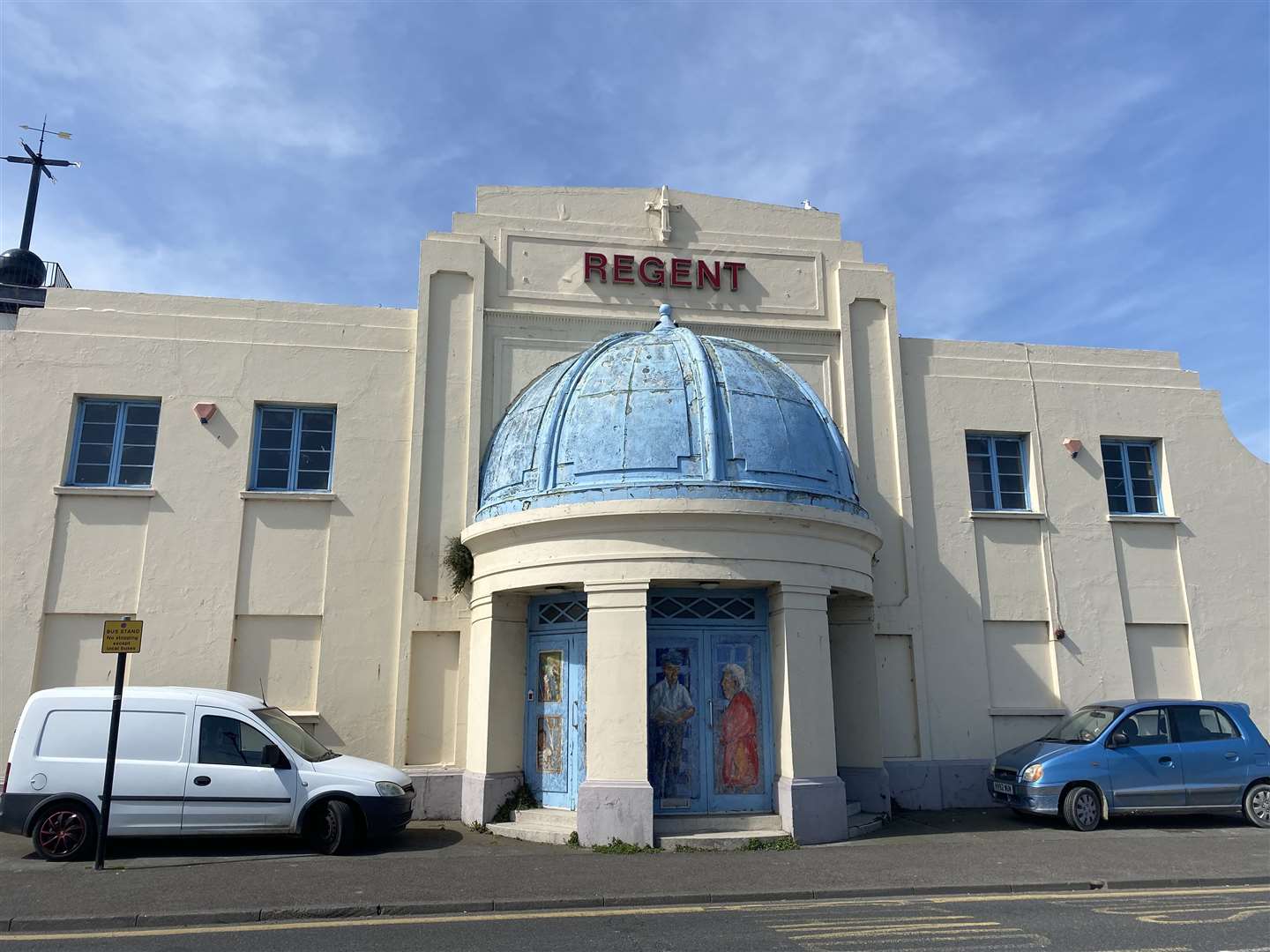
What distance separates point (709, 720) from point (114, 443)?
1017cm

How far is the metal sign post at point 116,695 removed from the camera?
9.39 meters

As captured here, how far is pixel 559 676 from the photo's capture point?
1245cm

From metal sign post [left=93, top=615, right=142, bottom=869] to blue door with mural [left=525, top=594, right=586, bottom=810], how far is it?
16.6ft

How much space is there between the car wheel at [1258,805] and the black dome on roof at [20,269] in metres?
35.5

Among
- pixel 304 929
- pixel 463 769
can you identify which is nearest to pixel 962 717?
pixel 463 769

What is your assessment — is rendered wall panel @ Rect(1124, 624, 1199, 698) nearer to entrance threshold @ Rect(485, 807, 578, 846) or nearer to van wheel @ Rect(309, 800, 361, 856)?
entrance threshold @ Rect(485, 807, 578, 846)

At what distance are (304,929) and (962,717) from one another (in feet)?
35.9

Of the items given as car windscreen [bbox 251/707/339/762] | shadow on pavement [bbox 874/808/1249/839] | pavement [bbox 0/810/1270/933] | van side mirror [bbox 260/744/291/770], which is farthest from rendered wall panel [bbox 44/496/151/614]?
shadow on pavement [bbox 874/808/1249/839]

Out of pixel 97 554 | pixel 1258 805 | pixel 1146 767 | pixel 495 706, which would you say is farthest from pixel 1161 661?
pixel 97 554

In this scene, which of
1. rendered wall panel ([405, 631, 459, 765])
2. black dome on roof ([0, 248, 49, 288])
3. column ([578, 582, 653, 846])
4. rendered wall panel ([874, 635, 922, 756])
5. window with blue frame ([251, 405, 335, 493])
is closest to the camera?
column ([578, 582, 653, 846])

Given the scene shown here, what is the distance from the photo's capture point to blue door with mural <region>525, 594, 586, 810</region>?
12.1 metres

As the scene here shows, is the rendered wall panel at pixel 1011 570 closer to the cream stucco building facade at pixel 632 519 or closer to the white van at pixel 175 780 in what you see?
the cream stucco building facade at pixel 632 519

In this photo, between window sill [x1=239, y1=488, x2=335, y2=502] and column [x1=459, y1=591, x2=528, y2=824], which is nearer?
column [x1=459, y1=591, x2=528, y2=824]

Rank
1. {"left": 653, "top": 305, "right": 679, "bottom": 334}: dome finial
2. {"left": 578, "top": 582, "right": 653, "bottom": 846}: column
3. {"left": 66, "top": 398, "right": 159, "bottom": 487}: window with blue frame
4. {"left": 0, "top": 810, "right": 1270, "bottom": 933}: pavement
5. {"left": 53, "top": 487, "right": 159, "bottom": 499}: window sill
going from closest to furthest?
{"left": 0, "top": 810, "right": 1270, "bottom": 933}: pavement, {"left": 578, "top": 582, "right": 653, "bottom": 846}: column, {"left": 53, "top": 487, "right": 159, "bottom": 499}: window sill, {"left": 653, "top": 305, "right": 679, "bottom": 334}: dome finial, {"left": 66, "top": 398, "right": 159, "bottom": 487}: window with blue frame
